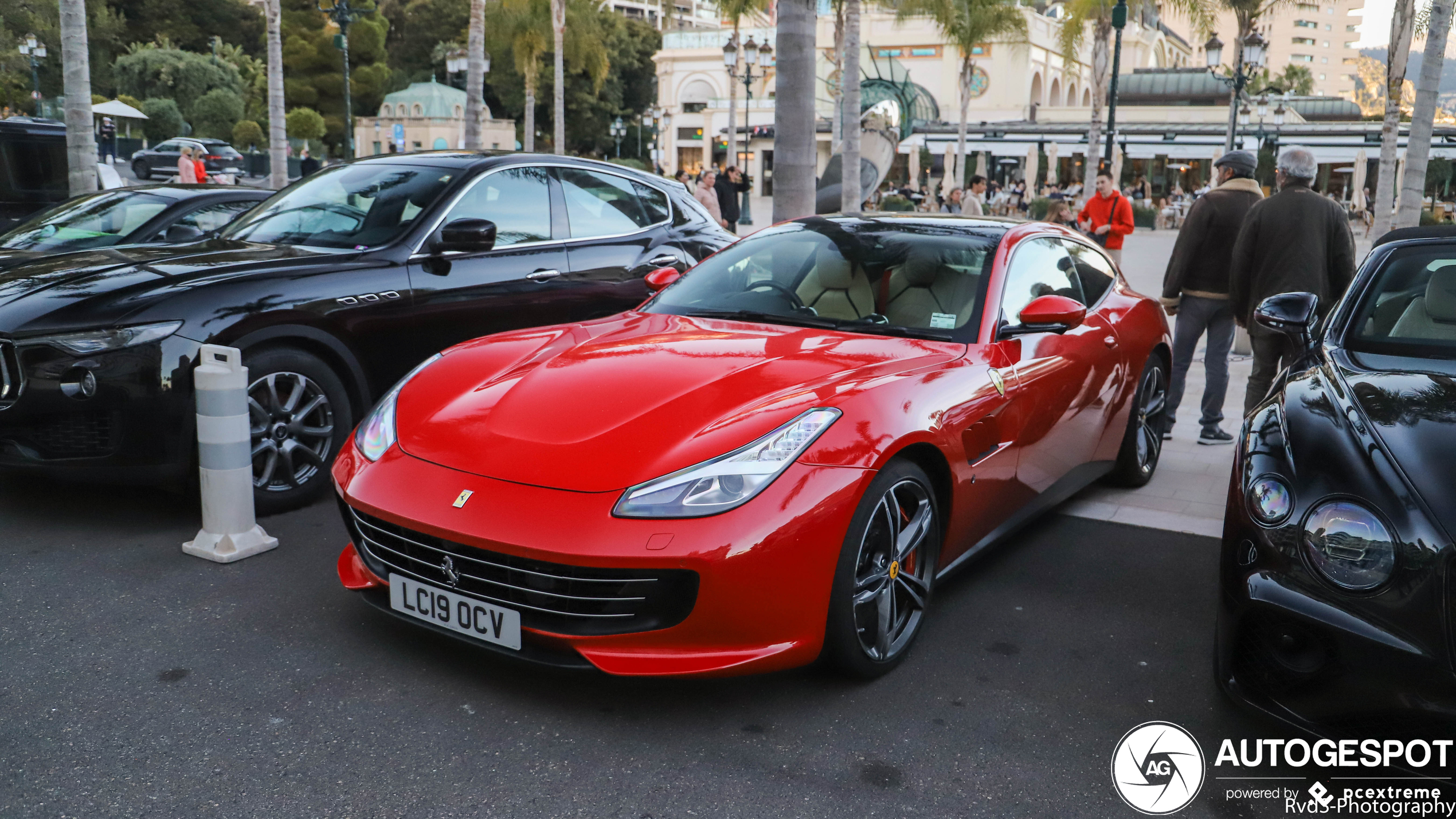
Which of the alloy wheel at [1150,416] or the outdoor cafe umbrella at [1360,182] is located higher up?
the outdoor cafe umbrella at [1360,182]

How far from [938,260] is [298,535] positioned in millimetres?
2815

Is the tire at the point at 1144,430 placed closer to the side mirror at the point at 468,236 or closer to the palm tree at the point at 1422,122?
the side mirror at the point at 468,236

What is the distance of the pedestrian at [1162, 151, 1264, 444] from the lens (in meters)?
6.87

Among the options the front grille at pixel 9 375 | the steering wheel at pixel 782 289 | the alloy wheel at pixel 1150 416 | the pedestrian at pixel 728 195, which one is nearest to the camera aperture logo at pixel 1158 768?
the steering wheel at pixel 782 289

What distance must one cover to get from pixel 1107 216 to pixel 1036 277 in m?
A: 8.49

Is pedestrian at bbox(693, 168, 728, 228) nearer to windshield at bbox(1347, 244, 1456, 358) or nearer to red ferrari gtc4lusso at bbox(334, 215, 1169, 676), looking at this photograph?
red ferrari gtc4lusso at bbox(334, 215, 1169, 676)

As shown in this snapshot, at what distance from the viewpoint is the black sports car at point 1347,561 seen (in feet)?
8.02

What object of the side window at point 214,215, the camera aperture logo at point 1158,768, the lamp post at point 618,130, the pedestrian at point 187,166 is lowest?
the camera aperture logo at point 1158,768

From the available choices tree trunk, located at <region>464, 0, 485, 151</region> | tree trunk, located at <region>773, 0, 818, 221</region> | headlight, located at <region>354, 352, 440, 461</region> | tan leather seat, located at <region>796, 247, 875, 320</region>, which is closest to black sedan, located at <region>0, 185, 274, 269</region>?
headlight, located at <region>354, 352, 440, 461</region>

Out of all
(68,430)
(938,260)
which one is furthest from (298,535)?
(938,260)

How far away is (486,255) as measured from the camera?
18.8 feet

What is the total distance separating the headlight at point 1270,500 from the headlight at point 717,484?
1148mm

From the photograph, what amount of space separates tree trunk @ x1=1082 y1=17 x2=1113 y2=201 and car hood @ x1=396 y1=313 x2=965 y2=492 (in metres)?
25.7

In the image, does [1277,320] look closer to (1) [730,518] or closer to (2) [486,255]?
(1) [730,518]
